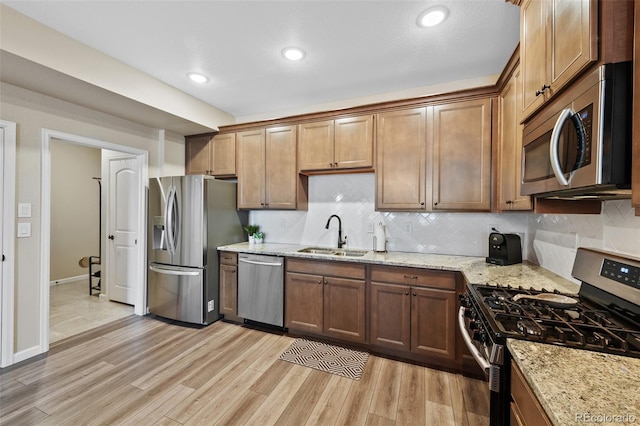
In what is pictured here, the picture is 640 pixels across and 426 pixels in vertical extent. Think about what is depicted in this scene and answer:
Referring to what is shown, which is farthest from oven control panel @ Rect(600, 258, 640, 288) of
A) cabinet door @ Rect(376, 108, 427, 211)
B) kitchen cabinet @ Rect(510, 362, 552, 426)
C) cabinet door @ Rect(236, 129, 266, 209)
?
cabinet door @ Rect(236, 129, 266, 209)

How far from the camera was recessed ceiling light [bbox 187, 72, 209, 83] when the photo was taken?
2742 mm

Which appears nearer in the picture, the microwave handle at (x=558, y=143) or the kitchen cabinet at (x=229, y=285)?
the microwave handle at (x=558, y=143)

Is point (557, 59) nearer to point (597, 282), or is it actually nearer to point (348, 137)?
point (597, 282)

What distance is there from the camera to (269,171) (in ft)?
11.2

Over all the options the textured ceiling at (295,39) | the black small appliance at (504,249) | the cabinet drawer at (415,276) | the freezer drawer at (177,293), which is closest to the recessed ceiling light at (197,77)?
the textured ceiling at (295,39)

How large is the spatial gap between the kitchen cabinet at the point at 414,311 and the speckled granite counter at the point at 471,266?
0.08m

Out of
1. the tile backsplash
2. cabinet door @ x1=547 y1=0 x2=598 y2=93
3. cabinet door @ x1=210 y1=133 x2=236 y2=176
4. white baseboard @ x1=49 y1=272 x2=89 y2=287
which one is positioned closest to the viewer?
cabinet door @ x1=547 y1=0 x2=598 y2=93

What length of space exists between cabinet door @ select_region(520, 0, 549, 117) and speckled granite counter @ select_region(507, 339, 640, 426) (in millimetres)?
1066

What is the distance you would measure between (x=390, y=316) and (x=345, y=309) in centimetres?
44

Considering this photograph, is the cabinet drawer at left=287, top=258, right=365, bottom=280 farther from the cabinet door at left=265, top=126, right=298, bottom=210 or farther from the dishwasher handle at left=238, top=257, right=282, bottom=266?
the cabinet door at left=265, top=126, right=298, bottom=210

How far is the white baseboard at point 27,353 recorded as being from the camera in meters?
2.40

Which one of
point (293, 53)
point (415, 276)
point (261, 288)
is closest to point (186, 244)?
point (261, 288)

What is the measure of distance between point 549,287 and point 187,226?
340 cm

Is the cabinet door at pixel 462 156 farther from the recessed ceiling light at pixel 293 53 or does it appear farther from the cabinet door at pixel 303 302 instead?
the cabinet door at pixel 303 302
